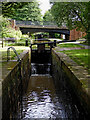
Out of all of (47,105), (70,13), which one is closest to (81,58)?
(47,105)

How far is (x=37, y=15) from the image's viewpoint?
49.3 m

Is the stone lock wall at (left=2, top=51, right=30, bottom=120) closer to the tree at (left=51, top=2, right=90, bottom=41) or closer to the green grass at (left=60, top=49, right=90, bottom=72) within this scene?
the green grass at (left=60, top=49, right=90, bottom=72)

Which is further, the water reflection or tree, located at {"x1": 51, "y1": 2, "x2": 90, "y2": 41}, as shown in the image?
tree, located at {"x1": 51, "y1": 2, "x2": 90, "y2": 41}

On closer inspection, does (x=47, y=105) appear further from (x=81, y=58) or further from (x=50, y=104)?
(x=81, y=58)

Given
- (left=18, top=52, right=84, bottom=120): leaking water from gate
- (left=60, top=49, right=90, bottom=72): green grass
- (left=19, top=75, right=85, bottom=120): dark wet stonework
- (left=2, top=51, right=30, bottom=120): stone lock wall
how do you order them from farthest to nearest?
(left=60, top=49, right=90, bottom=72): green grass → (left=19, top=75, right=85, bottom=120): dark wet stonework → (left=18, top=52, right=84, bottom=120): leaking water from gate → (left=2, top=51, right=30, bottom=120): stone lock wall

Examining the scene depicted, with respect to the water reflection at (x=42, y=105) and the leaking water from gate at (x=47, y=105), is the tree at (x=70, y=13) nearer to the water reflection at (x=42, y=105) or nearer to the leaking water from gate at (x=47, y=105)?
the leaking water from gate at (x=47, y=105)

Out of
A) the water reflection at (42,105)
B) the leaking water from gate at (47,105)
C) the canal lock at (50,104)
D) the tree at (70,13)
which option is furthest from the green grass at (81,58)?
the tree at (70,13)

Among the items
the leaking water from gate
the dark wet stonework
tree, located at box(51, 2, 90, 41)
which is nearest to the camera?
the leaking water from gate

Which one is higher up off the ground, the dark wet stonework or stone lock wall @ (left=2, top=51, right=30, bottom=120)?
stone lock wall @ (left=2, top=51, right=30, bottom=120)

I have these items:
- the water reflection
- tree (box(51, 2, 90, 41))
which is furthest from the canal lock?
tree (box(51, 2, 90, 41))

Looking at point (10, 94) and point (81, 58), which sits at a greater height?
point (81, 58)

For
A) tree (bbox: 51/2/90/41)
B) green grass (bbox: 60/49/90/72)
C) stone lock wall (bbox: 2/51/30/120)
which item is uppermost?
tree (bbox: 51/2/90/41)

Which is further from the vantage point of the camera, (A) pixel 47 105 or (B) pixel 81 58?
(B) pixel 81 58

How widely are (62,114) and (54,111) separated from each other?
56 cm
